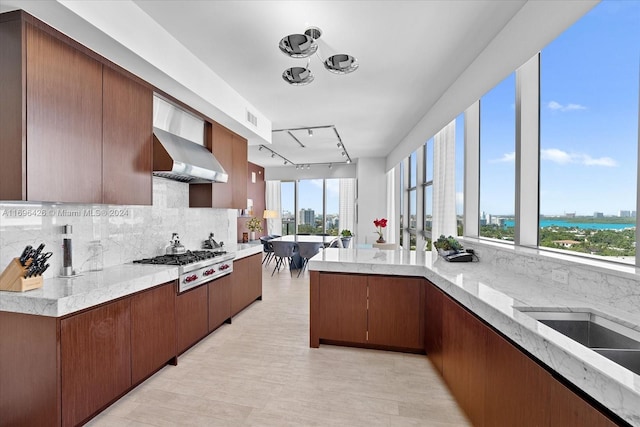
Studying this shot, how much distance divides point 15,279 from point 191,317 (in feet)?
4.64

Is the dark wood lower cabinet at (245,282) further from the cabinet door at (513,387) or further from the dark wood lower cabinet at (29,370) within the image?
the cabinet door at (513,387)

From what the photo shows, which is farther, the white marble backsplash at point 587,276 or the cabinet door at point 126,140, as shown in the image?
the cabinet door at point 126,140

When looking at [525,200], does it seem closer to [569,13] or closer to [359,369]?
[569,13]

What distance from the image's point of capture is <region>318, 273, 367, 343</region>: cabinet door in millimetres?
2939

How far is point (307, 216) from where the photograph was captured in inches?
399

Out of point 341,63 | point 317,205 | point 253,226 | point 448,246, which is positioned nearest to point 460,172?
point 448,246

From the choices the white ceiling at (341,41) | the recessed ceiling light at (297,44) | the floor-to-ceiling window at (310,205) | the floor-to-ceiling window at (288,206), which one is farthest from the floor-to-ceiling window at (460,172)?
the floor-to-ceiling window at (288,206)

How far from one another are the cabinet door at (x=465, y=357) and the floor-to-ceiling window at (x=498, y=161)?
130cm

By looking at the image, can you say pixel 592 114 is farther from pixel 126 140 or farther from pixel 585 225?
pixel 126 140

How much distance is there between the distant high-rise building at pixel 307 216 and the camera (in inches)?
397

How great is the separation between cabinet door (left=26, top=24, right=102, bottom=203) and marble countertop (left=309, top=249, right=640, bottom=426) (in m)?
2.02

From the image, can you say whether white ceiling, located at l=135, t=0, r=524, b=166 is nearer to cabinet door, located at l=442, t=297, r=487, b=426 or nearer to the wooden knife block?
the wooden knife block

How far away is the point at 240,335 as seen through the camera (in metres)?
3.38

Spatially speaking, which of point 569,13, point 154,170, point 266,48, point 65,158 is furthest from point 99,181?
point 569,13
